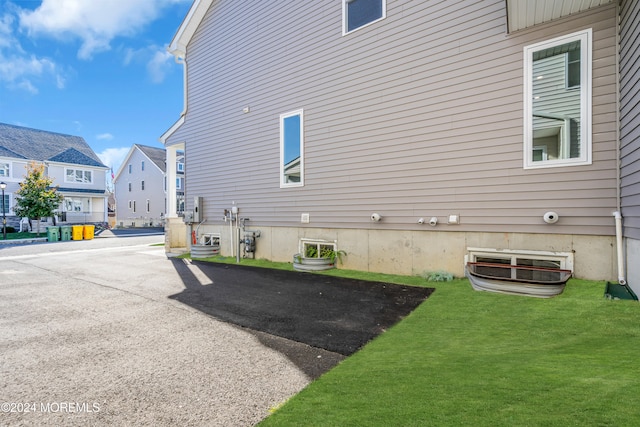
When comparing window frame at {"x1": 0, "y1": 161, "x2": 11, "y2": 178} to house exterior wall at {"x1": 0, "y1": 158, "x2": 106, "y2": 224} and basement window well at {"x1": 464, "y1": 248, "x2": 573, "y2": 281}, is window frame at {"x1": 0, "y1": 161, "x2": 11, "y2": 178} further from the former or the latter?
basement window well at {"x1": 464, "y1": 248, "x2": 573, "y2": 281}

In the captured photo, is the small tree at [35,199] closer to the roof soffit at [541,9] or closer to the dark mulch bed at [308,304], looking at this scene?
the dark mulch bed at [308,304]

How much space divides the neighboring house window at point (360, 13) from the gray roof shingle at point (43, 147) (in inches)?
1283

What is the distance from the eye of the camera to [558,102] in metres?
4.89

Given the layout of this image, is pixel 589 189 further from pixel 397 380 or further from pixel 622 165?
pixel 397 380

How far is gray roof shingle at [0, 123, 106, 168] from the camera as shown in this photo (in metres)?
27.2

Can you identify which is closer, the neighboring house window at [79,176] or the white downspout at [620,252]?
the white downspout at [620,252]

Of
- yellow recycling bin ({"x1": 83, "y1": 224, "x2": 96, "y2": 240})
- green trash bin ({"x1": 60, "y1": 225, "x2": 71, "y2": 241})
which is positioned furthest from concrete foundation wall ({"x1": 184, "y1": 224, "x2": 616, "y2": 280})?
green trash bin ({"x1": 60, "y1": 225, "x2": 71, "y2": 241})

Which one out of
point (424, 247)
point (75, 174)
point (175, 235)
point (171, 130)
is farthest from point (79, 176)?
point (424, 247)

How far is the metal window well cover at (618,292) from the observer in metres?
3.75

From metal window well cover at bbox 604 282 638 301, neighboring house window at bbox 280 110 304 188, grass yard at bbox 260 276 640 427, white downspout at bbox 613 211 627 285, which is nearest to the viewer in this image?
grass yard at bbox 260 276 640 427

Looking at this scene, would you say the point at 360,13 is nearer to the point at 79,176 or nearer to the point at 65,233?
the point at 65,233

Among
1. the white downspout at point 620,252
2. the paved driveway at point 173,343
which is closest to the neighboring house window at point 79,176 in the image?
the paved driveway at point 173,343

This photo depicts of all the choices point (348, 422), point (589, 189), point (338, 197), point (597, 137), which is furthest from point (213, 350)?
point (597, 137)

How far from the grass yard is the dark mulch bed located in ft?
1.25
